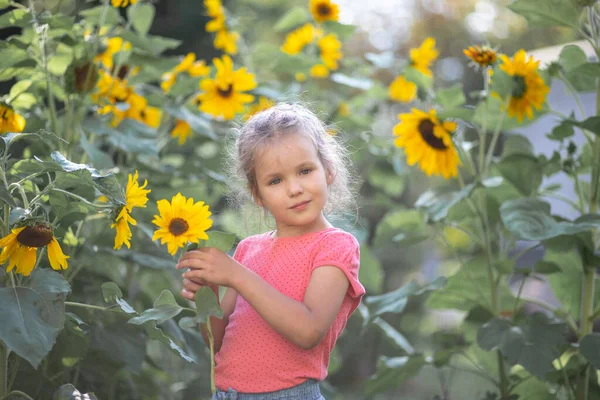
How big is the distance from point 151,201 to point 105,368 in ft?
2.04

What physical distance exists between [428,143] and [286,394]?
3.93ft

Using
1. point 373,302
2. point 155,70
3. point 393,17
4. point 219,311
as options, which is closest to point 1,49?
point 155,70

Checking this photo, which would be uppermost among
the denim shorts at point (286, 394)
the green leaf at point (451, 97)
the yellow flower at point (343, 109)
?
the denim shorts at point (286, 394)

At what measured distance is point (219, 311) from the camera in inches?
61.4

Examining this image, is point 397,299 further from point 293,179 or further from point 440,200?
point 293,179

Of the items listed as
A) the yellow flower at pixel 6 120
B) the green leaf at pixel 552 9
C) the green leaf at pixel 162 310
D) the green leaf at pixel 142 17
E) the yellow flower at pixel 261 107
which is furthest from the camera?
the green leaf at pixel 142 17

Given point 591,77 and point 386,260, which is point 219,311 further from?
point 386,260

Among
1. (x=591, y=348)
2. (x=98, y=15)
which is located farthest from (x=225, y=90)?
(x=591, y=348)

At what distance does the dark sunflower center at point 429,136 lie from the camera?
104 inches

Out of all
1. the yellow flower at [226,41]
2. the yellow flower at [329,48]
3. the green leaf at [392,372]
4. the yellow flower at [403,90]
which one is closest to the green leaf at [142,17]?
the yellow flower at [226,41]

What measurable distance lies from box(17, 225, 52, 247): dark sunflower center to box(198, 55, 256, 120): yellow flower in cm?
143

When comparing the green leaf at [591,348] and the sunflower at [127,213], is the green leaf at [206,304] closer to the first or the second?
the sunflower at [127,213]

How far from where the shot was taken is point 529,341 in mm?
2309

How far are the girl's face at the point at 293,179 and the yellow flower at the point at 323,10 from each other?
6.48 ft
